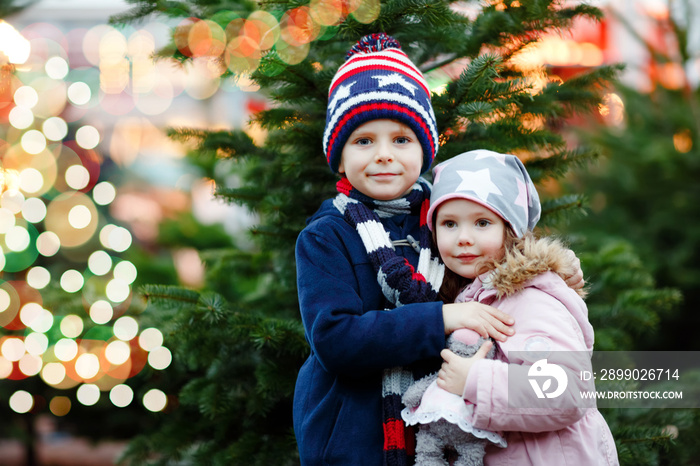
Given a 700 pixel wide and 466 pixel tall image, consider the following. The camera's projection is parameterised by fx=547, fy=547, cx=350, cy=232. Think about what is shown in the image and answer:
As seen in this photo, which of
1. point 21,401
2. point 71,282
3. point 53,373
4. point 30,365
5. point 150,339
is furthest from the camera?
point 71,282

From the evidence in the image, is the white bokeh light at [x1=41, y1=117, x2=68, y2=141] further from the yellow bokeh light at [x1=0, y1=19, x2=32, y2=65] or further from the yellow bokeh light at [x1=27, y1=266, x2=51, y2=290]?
the yellow bokeh light at [x1=0, y1=19, x2=32, y2=65]

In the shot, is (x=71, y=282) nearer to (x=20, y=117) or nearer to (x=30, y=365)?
(x=30, y=365)

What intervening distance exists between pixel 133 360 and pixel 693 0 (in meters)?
5.05

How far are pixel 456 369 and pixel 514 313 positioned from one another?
243 millimetres

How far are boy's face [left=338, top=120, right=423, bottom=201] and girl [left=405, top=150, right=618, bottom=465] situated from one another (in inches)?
4.6

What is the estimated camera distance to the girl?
4.82ft

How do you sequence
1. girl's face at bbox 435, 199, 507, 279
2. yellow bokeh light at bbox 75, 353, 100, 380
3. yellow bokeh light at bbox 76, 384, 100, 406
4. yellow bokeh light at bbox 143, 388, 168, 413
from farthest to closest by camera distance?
yellow bokeh light at bbox 76, 384, 100, 406 → yellow bokeh light at bbox 75, 353, 100, 380 → yellow bokeh light at bbox 143, 388, 168, 413 → girl's face at bbox 435, 199, 507, 279

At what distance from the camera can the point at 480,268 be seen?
1.70m

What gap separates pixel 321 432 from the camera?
165 centimetres

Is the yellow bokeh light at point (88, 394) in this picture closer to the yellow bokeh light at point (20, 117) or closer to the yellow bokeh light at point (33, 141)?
the yellow bokeh light at point (33, 141)

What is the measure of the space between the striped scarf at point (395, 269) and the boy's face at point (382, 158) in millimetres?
67

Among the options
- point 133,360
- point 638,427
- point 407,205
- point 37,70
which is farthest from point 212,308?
point 37,70

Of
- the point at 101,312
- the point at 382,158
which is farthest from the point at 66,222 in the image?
the point at 382,158

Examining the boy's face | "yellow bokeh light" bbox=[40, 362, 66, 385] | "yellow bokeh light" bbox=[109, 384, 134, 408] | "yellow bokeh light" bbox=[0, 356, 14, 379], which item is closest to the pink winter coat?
the boy's face
